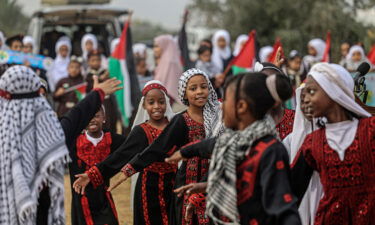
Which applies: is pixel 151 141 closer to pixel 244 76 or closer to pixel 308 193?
pixel 308 193

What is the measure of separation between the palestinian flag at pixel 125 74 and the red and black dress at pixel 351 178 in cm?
908

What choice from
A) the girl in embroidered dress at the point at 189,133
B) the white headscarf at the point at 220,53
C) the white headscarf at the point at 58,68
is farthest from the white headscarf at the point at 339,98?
the white headscarf at the point at 220,53

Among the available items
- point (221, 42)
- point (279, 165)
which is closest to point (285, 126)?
point (279, 165)

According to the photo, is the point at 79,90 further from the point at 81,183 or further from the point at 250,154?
the point at 250,154

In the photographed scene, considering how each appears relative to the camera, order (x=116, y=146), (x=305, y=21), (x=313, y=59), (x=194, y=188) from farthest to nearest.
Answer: (x=305, y=21) < (x=313, y=59) < (x=116, y=146) < (x=194, y=188)

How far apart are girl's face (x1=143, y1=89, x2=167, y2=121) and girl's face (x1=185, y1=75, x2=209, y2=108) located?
0.47 m

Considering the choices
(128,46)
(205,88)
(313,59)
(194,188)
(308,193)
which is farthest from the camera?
(313,59)

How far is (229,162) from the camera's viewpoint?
416cm

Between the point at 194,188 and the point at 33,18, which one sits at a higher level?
the point at 33,18

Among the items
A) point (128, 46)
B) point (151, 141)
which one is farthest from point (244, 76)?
point (128, 46)

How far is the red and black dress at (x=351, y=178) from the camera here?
4410 millimetres

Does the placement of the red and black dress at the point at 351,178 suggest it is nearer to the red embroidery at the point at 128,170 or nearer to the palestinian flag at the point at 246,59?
Result: the red embroidery at the point at 128,170

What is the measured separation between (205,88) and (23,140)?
2104 millimetres

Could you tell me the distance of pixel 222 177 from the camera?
13.8 feet
